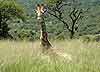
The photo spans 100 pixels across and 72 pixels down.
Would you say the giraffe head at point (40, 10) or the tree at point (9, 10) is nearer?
the giraffe head at point (40, 10)

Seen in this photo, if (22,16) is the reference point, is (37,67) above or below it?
above

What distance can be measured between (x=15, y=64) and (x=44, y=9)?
6.34 meters

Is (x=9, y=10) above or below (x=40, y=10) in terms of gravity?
below

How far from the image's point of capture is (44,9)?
33.7 feet

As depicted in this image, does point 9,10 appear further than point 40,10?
Yes

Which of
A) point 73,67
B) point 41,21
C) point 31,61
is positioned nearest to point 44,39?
point 41,21

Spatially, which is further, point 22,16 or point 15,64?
point 22,16

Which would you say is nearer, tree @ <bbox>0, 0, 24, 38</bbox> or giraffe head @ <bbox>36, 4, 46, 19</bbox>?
giraffe head @ <bbox>36, 4, 46, 19</bbox>

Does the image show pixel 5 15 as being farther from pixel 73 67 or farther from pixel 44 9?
pixel 73 67

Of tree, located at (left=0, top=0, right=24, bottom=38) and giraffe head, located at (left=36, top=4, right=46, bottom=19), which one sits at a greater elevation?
giraffe head, located at (left=36, top=4, right=46, bottom=19)

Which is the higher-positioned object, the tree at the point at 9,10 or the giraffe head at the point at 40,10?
the giraffe head at the point at 40,10

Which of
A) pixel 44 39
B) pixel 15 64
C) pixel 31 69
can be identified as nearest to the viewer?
pixel 31 69

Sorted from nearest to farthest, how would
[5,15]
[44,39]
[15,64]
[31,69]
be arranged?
1. [31,69]
2. [15,64]
3. [44,39]
4. [5,15]

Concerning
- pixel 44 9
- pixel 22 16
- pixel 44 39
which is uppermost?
pixel 44 9
